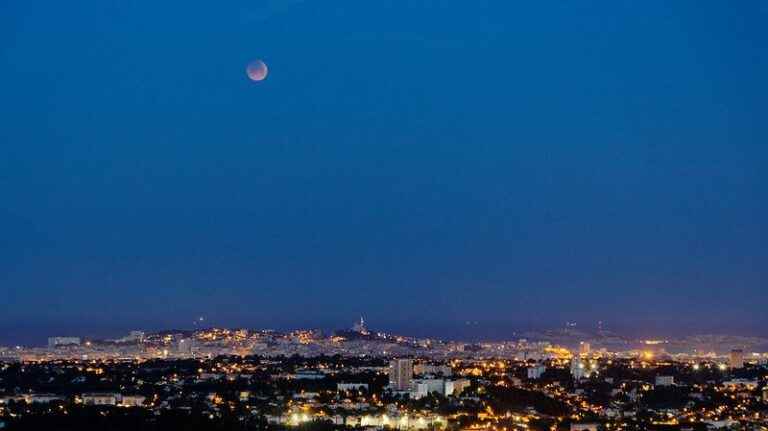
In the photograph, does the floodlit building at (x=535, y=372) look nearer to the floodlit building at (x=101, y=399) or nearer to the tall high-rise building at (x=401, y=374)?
the tall high-rise building at (x=401, y=374)

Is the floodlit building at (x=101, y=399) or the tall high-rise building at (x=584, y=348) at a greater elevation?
the tall high-rise building at (x=584, y=348)

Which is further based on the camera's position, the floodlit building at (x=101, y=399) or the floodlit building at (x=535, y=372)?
the floodlit building at (x=535, y=372)

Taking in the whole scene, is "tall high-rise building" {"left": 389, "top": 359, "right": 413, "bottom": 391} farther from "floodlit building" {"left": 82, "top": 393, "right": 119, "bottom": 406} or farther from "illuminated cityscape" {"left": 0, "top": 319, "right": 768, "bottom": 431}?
"floodlit building" {"left": 82, "top": 393, "right": 119, "bottom": 406}

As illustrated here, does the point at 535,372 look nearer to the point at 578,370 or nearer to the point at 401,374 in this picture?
the point at 578,370

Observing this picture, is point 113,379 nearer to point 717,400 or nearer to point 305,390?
point 305,390

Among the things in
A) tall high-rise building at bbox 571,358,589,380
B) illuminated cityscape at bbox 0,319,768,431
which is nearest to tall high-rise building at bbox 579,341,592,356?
illuminated cityscape at bbox 0,319,768,431

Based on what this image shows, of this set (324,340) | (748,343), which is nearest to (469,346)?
(324,340)

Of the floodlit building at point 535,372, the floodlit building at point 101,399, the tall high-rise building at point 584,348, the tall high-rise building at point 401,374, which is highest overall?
the tall high-rise building at point 584,348

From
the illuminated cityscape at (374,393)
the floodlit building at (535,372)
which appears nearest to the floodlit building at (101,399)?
the illuminated cityscape at (374,393)

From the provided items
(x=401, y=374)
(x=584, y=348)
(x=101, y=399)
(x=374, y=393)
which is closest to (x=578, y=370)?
(x=401, y=374)
